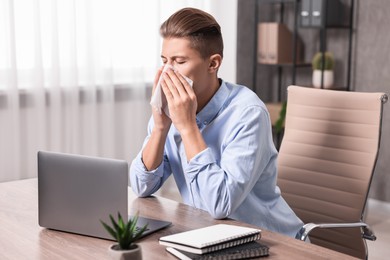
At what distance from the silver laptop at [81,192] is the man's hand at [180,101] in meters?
0.30

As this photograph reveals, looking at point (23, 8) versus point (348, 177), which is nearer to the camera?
point (348, 177)

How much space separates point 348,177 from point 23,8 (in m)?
2.10

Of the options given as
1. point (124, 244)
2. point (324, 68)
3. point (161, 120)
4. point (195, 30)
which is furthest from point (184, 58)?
point (324, 68)

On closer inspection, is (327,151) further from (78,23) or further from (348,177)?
(78,23)

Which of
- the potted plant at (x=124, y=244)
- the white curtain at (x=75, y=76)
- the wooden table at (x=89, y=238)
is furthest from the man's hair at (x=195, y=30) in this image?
the white curtain at (x=75, y=76)

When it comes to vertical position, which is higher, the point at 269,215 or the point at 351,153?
the point at 351,153

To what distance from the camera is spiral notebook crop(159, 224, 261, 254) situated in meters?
1.29

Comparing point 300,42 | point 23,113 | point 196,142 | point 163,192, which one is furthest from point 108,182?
point 300,42

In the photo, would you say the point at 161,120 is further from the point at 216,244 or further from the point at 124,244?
the point at 124,244

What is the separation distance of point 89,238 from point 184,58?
623 millimetres

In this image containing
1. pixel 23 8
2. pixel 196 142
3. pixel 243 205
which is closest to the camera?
pixel 196 142

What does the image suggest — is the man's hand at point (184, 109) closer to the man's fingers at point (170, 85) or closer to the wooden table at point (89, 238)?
the man's fingers at point (170, 85)

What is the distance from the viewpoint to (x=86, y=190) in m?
1.45

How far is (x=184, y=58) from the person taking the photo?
70.3 inches
